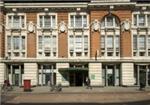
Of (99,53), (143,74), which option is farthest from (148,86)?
(99,53)

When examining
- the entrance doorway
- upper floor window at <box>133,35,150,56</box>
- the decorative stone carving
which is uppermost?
the decorative stone carving

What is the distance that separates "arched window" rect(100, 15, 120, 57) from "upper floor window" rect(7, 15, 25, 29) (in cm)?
1210

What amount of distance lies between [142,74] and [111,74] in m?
4.65

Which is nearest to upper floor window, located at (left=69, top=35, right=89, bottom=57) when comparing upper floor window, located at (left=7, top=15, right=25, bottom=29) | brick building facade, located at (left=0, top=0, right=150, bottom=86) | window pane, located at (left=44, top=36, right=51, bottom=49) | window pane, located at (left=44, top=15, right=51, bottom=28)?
brick building facade, located at (left=0, top=0, right=150, bottom=86)

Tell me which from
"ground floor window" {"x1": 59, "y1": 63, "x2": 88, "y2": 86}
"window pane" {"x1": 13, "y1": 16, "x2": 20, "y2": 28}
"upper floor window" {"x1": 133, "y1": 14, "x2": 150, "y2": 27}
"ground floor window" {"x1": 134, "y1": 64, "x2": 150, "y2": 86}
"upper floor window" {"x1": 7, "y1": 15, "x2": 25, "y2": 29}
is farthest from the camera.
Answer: "window pane" {"x1": 13, "y1": 16, "x2": 20, "y2": 28}

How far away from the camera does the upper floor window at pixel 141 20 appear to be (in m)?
65.9

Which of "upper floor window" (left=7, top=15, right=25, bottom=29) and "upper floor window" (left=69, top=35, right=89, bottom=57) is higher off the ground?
"upper floor window" (left=7, top=15, right=25, bottom=29)

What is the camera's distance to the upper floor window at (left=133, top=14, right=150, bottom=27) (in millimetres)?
65875

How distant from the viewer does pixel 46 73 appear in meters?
66.4

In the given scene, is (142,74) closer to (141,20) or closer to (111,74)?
(111,74)

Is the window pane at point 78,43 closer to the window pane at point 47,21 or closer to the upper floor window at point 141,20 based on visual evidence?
the window pane at point 47,21

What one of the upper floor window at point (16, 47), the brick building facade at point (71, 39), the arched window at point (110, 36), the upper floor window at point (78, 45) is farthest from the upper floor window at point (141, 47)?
the upper floor window at point (16, 47)

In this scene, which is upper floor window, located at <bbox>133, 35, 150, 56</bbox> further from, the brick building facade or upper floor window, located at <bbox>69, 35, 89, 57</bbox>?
upper floor window, located at <bbox>69, 35, 89, 57</bbox>

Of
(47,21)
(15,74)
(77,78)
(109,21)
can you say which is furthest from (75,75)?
(109,21)
